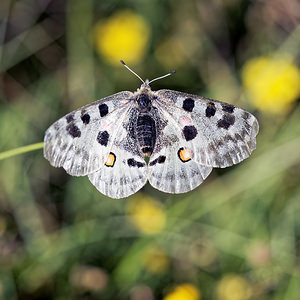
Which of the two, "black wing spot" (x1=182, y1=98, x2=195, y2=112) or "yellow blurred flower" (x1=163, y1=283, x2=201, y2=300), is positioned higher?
"black wing spot" (x1=182, y1=98, x2=195, y2=112)

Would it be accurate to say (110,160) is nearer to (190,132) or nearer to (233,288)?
(190,132)

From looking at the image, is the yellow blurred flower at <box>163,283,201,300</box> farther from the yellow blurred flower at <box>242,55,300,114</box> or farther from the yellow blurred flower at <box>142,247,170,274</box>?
the yellow blurred flower at <box>242,55,300,114</box>

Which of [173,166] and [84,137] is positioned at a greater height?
[84,137]

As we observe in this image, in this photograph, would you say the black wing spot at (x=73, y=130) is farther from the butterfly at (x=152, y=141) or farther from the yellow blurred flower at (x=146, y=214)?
the yellow blurred flower at (x=146, y=214)

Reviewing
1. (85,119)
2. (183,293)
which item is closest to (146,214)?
(183,293)

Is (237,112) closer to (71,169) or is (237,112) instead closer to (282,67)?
(71,169)

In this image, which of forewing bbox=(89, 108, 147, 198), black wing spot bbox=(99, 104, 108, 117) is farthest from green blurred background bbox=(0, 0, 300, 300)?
black wing spot bbox=(99, 104, 108, 117)

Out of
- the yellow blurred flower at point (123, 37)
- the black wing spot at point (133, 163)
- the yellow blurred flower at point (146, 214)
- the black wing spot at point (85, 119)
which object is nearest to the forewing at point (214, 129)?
the black wing spot at point (133, 163)
